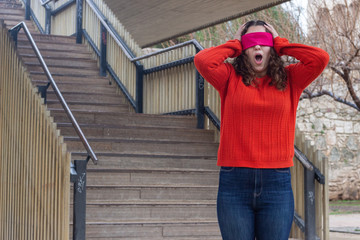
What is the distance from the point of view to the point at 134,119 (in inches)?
352

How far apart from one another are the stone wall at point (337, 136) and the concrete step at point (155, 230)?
8478 mm

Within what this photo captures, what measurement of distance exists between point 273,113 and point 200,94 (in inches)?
237

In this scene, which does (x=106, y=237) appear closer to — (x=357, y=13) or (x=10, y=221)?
(x=10, y=221)

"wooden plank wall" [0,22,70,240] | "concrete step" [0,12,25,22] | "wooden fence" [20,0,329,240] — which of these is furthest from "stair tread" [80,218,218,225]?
"concrete step" [0,12,25,22]

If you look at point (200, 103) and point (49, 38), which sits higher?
point (49, 38)

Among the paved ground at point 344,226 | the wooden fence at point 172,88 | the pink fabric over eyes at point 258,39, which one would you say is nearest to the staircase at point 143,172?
the wooden fence at point 172,88

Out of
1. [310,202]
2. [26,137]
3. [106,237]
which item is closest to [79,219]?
[106,237]

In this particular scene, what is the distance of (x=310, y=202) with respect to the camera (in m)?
6.17

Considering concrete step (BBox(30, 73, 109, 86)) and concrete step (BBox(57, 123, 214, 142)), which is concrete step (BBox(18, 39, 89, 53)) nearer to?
concrete step (BBox(30, 73, 109, 86))

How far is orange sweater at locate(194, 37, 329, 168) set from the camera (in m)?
2.95

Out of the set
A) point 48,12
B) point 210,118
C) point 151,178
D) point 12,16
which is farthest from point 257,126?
point 12,16

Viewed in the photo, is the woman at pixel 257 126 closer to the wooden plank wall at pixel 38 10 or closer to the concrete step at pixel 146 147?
the concrete step at pixel 146 147

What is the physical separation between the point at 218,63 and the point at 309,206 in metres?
3.37

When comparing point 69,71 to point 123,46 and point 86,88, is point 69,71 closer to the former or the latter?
point 86,88
